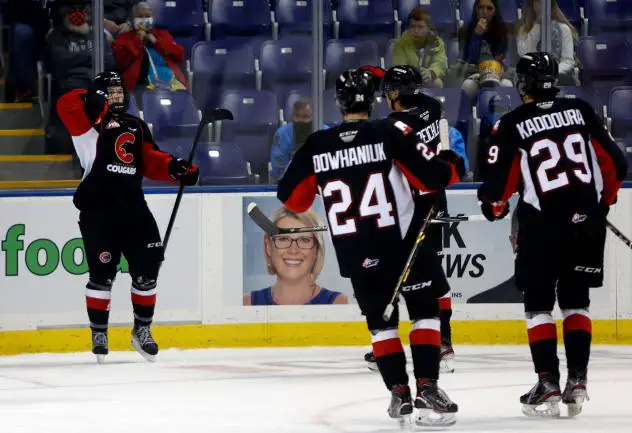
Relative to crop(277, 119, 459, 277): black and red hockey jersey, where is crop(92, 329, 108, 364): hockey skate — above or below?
below

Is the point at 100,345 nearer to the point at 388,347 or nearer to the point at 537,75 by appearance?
the point at 388,347

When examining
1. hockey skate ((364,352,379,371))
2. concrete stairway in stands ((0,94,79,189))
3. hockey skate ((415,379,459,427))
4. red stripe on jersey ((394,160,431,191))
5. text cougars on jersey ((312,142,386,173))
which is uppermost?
text cougars on jersey ((312,142,386,173))

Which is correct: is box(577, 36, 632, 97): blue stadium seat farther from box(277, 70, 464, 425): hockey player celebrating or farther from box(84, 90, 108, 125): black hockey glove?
box(277, 70, 464, 425): hockey player celebrating

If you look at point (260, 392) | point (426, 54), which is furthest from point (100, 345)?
point (426, 54)

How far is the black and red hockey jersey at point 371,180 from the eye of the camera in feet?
15.1

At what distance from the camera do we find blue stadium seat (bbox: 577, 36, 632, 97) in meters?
8.73

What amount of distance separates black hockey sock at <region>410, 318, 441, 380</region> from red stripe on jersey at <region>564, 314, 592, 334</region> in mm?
588

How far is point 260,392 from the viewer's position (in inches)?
230

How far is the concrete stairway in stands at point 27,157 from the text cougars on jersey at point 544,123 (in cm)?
366

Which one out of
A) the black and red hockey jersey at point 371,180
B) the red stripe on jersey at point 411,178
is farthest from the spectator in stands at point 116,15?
the red stripe on jersey at point 411,178

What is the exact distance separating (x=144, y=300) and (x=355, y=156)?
2.77 m

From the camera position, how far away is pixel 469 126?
8398 mm

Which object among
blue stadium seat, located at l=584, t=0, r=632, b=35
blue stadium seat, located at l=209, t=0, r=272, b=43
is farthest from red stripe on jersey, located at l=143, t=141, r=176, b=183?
blue stadium seat, located at l=584, t=0, r=632, b=35

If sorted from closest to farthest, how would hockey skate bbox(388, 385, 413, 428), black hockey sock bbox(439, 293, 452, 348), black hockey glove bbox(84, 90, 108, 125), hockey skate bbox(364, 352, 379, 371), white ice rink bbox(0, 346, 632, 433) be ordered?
1. hockey skate bbox(388, 385, 413, 428)
2. white ice rink bbox(0, 346, 632, 433)
3. black hockey sock bbox(439, 293, 452, 348)
4. hockey skate bbox(364, 352, 379, 371)
5. black hockey glove bbox(84, 90, 108, 125)
